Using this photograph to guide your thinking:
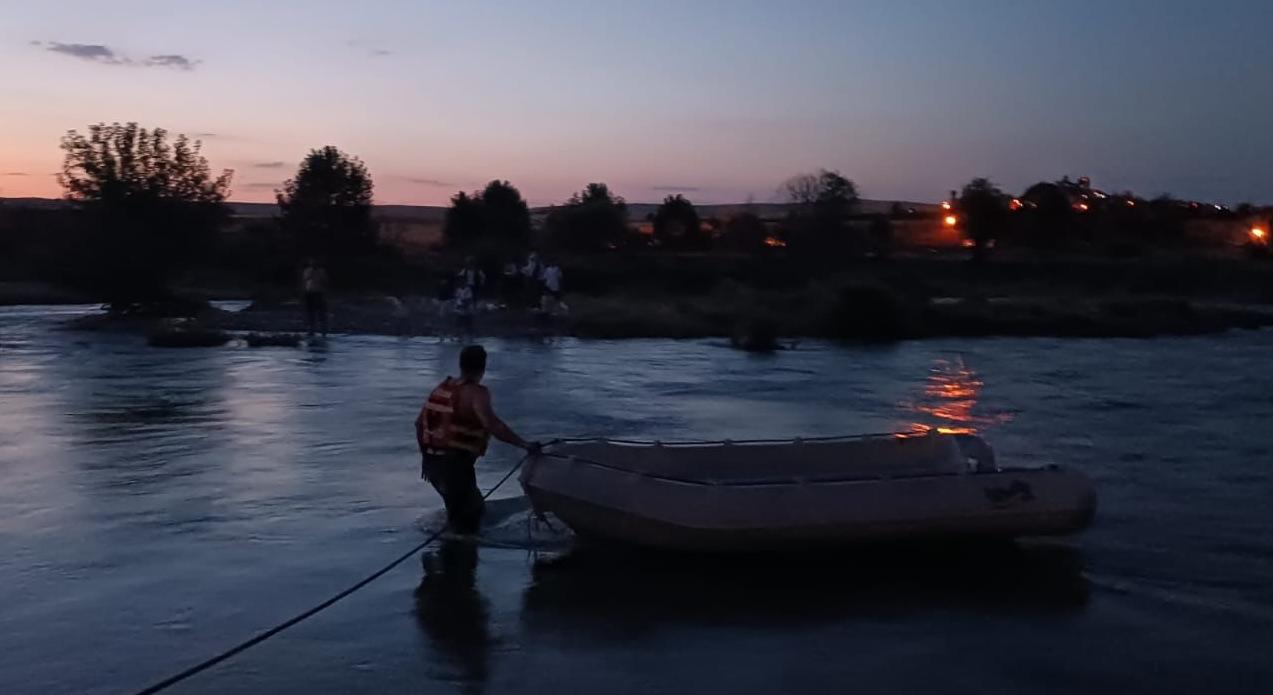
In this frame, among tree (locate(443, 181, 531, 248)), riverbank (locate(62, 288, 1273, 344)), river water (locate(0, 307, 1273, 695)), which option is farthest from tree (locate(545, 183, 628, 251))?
river water (locate(0, 307, 1273, 695))

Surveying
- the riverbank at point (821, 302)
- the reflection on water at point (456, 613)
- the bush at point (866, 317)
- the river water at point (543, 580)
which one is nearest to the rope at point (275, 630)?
the river water at point (543, 580)

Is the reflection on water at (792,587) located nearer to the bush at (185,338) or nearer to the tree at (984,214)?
the bush at (185,338)

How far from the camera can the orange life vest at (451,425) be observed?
390 inches

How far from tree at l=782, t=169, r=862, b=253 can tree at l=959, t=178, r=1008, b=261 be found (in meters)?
7.85

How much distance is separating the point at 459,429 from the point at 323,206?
52.7 m

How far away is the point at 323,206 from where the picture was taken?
199ft

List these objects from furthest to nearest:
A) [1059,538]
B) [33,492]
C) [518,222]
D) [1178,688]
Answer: [518,222] < [33,492] < [1059,538] < [1178,688]

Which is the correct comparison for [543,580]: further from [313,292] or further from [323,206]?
[323,206]

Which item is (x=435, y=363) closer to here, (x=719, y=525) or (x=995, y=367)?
(x=995, y=367)

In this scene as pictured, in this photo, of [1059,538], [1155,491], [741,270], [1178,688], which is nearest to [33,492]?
[1059,538]

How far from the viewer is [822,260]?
64688 millimetres

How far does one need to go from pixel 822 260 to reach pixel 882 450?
5377 centimetres

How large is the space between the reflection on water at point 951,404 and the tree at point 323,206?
3753 cm

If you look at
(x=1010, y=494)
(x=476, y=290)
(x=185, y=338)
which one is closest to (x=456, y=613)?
(x=1010, y=494)
